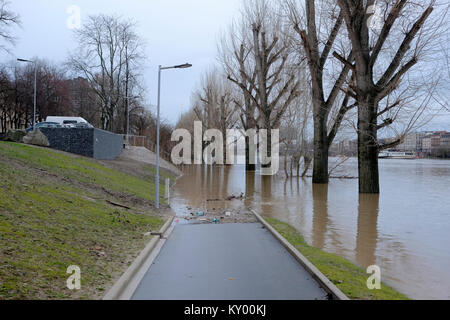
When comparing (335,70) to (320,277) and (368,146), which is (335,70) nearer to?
(368,146)

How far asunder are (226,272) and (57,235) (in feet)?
11.5

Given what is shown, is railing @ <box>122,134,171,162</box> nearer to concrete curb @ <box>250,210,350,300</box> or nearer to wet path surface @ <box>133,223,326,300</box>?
wet path surface @ <box>133,223,326,300</box>

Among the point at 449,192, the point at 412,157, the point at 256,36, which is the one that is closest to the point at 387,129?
the point at 449,192

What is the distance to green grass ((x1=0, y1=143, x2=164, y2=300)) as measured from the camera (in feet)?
19.5

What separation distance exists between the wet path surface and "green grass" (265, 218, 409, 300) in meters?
0.44

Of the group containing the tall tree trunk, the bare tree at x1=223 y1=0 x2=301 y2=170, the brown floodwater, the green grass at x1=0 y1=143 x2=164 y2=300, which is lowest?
the brown floodwater

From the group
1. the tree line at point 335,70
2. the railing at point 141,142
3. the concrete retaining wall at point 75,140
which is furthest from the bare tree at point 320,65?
the railing at point 141,142

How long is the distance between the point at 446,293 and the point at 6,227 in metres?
7.85

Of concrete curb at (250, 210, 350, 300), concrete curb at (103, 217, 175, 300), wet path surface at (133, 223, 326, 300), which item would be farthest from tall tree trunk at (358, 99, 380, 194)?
concrete curb at (103, 217, 175, 300)

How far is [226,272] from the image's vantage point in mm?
7324

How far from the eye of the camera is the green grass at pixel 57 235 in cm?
593

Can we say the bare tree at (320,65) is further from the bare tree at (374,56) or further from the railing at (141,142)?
the railing at (141,142)

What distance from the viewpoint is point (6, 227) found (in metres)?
7.55

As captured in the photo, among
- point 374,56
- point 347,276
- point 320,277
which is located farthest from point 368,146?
point 320,277
